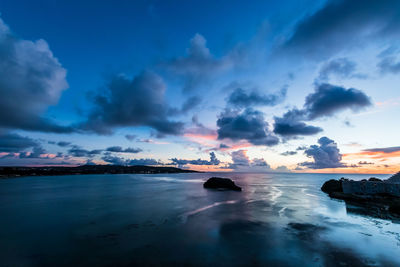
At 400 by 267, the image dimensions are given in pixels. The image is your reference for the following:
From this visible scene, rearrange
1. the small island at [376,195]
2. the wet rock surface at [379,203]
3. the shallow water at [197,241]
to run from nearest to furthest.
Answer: the shallow water at [197,241]
the wet rock surface at [379,203]
the small island at [376,195]

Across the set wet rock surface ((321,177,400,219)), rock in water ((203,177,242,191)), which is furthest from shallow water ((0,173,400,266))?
rock in water ((203,177,242,191))

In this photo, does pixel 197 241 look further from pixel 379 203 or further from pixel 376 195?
pixel 376 195

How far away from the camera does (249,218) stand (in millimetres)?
22031

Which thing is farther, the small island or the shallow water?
the small island

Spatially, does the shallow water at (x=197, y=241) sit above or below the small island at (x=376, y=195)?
below

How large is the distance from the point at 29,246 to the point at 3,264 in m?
3.05

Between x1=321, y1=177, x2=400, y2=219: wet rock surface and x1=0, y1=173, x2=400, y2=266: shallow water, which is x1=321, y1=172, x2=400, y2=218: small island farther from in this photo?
x1=0, y1=173, x2=400, y2=266: shallow water

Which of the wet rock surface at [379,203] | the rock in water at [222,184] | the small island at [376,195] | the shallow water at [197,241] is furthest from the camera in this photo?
the rock in water at [222,184]

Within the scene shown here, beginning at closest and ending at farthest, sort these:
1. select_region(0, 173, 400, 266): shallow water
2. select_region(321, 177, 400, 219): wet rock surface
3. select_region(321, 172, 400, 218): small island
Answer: select_region(0, 173, 400, 266): shallow water
select_region(321, 177, 400, 219): wet rock surface
select_region(321, 172, 400, 218): small island

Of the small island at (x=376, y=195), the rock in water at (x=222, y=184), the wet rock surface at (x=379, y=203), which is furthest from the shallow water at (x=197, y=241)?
the rock in water at (x=222, y=184)

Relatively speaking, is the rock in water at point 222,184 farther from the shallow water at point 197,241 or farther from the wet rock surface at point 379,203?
the shallow water at point 197,241

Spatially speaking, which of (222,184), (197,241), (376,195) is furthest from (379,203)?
(222,184)

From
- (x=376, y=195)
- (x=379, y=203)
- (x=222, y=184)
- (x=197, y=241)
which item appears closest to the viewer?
(x=197, y=241)

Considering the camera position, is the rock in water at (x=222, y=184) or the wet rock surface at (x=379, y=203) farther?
the rock in water at (x=222, y=184)
